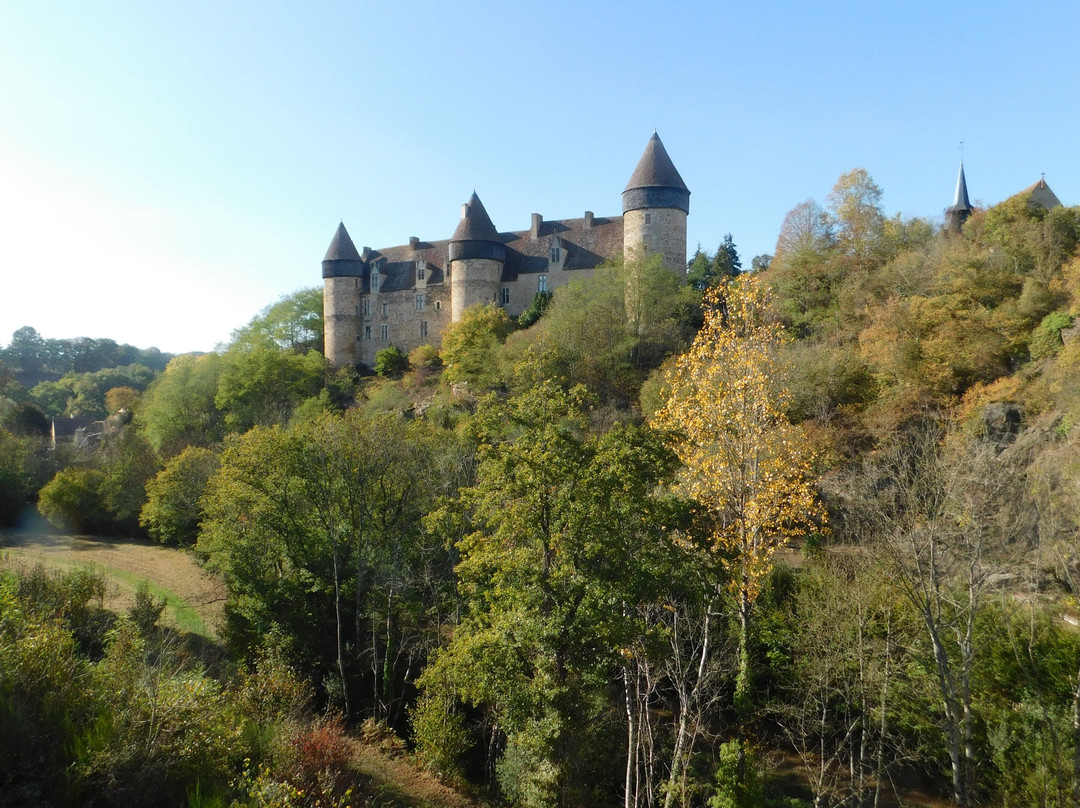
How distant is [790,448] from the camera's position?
43.7ft

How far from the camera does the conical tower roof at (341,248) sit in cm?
4984

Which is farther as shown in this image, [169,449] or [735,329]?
[169,449]

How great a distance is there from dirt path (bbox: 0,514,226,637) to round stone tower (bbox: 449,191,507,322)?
67.6 feet

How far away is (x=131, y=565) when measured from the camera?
28703mm

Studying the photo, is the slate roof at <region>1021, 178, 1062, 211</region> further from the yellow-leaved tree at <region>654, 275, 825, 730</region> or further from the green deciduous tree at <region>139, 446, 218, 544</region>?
the green deciduous tree at <region>139, 446, 218, 544</region>

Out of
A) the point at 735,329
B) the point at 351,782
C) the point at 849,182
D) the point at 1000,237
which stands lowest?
the point at 351,782

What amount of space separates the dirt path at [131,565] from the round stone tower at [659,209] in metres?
25.0

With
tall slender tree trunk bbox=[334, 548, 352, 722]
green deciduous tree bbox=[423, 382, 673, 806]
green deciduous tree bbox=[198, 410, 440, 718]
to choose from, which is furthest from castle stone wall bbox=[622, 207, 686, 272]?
green deciduous tree bbox=[423, 382, 673, 806]

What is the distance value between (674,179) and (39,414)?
4294cm

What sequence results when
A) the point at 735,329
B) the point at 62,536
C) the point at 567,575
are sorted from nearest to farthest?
the point at 567,575 < the point at 735,329 < the point at 62,536

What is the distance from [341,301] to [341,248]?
3.78 meters

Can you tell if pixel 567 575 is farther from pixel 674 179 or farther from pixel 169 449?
pixel 169 449

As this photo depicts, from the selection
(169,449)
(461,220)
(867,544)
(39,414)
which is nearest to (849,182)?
(461,220)

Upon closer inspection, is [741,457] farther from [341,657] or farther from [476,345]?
[476,345]
